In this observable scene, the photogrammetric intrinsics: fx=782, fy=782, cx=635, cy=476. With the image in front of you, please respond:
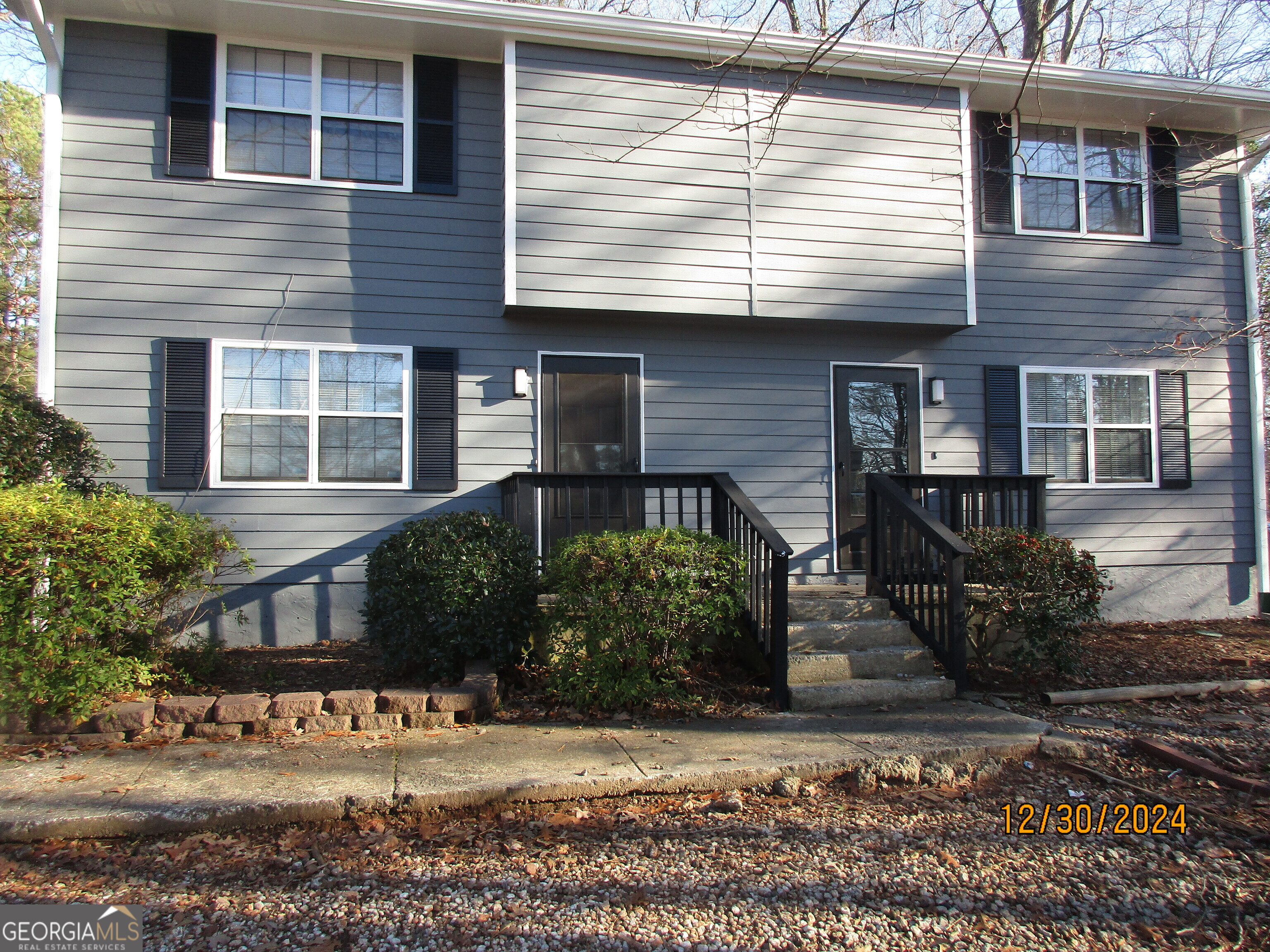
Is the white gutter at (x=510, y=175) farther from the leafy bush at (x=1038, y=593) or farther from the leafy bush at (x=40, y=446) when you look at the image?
the leafy bush at (x=1038, y=593)

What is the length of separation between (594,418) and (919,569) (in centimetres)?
305

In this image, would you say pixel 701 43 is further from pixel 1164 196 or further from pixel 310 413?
pixel 1164 196

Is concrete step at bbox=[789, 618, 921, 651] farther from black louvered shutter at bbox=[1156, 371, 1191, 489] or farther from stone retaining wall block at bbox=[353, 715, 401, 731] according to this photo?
black louvered shutter at bbox=[1156, 371, 1191, 489]

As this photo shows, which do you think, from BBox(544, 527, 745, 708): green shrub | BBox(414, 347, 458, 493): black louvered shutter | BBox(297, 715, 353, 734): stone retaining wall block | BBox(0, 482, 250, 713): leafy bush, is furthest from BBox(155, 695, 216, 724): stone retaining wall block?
BBox(414, 347, 458, 493): black louvered shutter

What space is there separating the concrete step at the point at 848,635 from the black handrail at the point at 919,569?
6.5 inches

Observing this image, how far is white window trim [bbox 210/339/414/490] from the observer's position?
6.29 metres

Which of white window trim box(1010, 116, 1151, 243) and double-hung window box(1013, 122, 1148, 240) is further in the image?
double-hung window box(1013, 122, 1148, 240)

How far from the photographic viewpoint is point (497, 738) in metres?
3.98

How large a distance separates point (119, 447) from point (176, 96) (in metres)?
2.87

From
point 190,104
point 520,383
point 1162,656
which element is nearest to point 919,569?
point 1162,656

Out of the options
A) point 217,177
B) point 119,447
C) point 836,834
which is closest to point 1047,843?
point 836,834

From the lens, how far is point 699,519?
5.25 meters

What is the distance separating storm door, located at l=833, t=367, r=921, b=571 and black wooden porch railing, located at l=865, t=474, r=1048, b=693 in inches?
39.1

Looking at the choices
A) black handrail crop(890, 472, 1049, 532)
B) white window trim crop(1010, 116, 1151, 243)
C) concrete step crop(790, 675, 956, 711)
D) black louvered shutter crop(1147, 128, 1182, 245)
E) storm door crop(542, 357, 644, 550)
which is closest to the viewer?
concrete step crop(790, 675, 956, 711)
